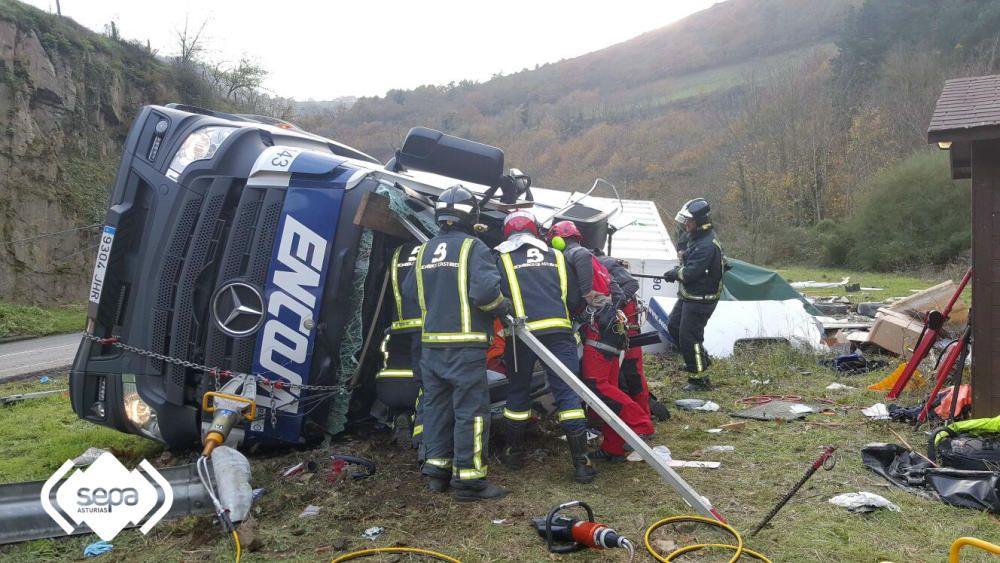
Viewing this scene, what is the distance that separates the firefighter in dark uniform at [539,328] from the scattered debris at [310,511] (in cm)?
140

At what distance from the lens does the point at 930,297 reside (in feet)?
27.6

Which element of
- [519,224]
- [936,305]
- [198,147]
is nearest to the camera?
[198,147]

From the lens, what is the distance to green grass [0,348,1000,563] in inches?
141

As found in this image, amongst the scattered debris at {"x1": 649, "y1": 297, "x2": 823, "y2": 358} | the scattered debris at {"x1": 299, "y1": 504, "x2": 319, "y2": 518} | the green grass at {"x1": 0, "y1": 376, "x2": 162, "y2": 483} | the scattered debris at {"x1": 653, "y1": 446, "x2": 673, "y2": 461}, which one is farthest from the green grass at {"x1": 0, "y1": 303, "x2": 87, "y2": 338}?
the scattered debris at {"x1": 653, "y1": 446, "x2": 673, "y2": 461}

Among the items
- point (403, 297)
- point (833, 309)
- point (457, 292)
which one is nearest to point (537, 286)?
point (457, 292)

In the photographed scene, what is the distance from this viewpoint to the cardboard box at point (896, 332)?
26.7ft

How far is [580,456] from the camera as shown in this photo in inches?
186

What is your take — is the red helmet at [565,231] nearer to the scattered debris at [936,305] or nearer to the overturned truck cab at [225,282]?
the overturned truck cab at [225,282]

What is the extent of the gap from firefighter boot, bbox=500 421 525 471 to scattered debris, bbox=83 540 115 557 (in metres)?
2.43

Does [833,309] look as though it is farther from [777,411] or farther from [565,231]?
[565,231]

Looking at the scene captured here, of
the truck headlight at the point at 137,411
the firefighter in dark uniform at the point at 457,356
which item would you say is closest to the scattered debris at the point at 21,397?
the truck headlight at the point at 137,411

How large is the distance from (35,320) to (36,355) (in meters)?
4.57

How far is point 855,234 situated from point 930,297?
55.1ft

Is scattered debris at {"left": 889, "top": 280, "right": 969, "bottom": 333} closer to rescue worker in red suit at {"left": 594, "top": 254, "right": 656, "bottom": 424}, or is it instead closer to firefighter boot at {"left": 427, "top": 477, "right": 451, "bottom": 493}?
rescue worker in red suit at {"left": 594, "top": 254, "right": 656, "bottom": 424}
